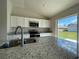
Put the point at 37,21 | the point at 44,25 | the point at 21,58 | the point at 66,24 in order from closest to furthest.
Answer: the point at 21,58
the point at 66,24
the point at 37,21
the point at 44,25

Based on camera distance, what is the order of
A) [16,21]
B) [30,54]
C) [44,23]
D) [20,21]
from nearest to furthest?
[30,54] → [16,21] → [20,21] → [44,23]

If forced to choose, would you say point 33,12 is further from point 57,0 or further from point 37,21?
point 57,0

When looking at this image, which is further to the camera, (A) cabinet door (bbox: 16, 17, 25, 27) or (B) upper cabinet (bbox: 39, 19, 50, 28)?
(B) upper cabinet (bbox: 39, 19, 50, 28)

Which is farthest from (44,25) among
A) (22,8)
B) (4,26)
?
(4,26)

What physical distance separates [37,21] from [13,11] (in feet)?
5.86

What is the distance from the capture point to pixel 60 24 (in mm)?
5891

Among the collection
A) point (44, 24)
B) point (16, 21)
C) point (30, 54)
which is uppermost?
point (16, 21)

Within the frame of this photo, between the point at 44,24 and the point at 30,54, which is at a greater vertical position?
the point at 44,24

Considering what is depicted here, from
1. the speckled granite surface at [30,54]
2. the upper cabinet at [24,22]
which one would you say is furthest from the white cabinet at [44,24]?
the speckled granite surface at [30,54]

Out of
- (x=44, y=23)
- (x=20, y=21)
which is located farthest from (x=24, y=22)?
(x=44, y=23)

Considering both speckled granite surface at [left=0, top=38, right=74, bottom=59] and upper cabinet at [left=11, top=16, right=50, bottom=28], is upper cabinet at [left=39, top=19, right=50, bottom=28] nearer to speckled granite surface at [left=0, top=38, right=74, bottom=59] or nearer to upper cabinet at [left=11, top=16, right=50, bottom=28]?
upper cabinet at [left=11, top=16, right=50, bottom=28]

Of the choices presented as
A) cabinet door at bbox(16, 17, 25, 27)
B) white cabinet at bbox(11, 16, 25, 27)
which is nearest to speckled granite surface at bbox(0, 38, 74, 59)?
white cabinet at bbox(11, 16, 25, 27)

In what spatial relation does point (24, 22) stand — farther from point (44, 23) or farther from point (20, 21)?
point (44, 23)

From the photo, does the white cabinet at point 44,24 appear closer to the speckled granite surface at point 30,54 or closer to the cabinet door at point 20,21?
the cabinet door at point 20,21
